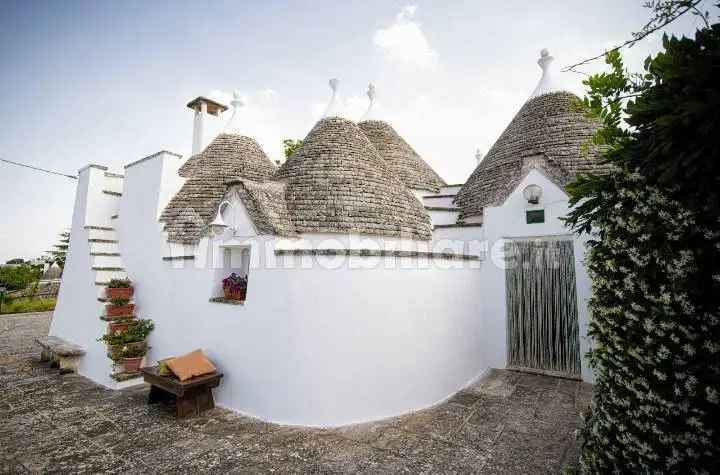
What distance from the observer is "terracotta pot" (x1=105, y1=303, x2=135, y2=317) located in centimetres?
801

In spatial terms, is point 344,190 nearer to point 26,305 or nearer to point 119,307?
point 119,307

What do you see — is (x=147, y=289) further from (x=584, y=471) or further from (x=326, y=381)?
(x=584, y=471)

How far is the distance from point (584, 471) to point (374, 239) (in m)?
5.22

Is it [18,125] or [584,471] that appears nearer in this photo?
[584,471]

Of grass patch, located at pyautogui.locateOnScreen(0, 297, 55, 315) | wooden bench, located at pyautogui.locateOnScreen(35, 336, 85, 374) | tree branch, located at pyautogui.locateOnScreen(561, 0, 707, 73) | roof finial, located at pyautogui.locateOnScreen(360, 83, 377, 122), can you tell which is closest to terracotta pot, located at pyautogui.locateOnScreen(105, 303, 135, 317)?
wooden bench, located at pyautogui.locateOnScreen(35, 336, 85, 374)

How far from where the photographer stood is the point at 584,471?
3.22 meters

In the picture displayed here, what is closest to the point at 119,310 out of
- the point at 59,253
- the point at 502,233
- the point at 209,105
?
the point at 209,105

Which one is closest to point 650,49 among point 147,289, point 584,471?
point 584,471

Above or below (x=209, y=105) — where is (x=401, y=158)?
below

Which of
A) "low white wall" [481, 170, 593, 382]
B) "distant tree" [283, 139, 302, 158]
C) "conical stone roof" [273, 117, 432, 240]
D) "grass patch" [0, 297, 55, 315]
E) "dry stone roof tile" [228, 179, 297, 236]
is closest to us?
"dry stone roof tile" [228, 179, 297, 236]

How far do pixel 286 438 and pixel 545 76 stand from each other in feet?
41.9

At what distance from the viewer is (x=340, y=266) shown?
578 cm

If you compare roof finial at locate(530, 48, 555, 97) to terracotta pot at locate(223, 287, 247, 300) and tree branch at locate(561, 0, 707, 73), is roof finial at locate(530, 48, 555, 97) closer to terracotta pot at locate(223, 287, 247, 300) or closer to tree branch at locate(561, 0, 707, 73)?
tree branch at locate(561, 0, 707, 73)

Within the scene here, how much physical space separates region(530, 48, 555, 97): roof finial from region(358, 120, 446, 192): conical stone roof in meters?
4.28
